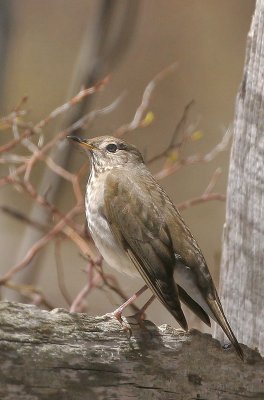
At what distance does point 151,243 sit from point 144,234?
75 millimetres

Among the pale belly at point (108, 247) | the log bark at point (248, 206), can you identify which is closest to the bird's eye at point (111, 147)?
the pale belly at point (108, 247)

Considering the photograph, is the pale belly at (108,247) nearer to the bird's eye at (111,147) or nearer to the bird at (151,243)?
the bird at (151,243)

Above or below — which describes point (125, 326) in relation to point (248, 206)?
below

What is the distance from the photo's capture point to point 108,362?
10.7 ft

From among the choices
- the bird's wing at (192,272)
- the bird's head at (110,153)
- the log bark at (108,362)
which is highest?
the bird's head at (110,153)

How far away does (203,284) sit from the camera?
12.5 ft

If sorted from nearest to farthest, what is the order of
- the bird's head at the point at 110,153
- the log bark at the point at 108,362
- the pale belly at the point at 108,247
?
the log bark at the point at 108,362 < the pale belly at the point at 108,247 < the bird's head at the point at 110,153

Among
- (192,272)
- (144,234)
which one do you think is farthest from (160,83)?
(192,272)

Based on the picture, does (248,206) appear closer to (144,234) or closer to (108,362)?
(144,234)

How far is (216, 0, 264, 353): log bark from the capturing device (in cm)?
383

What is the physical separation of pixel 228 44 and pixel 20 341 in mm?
9459

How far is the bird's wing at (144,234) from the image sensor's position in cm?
376

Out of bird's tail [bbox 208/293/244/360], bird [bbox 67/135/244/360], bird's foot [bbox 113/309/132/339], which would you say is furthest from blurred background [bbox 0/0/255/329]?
Answer: bird's foot [bbox 113/309/132/339]

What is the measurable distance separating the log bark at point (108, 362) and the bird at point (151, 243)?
0.11 meters
